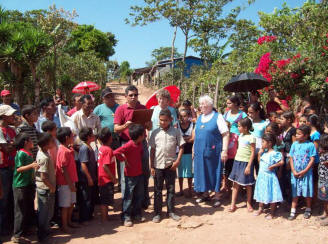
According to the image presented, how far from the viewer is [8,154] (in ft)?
12.0

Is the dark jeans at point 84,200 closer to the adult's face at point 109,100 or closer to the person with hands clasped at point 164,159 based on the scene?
the person with hands clasped at point 164,159

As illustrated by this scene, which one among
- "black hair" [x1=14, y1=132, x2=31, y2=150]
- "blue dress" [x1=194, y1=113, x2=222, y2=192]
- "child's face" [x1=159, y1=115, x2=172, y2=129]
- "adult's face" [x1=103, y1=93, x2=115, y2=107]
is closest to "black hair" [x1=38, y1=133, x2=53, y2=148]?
"black hair" [x1=14, y1=132, x2=31, y2=150]

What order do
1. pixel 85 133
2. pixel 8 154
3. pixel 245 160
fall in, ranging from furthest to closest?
pixel 245 160 → pixel 85 133 → pixel 8 154

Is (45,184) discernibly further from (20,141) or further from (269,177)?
(269,177)

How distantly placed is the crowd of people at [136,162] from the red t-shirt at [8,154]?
0.5 inches

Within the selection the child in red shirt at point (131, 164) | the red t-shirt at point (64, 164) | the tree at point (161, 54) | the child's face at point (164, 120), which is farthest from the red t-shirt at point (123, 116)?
the tree at point (161, 54)

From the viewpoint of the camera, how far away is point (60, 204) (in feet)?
12.4

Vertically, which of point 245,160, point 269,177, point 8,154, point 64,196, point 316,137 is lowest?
point 64,196

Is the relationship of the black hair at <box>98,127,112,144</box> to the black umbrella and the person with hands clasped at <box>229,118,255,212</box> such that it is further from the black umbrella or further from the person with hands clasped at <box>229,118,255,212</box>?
the black umbrella

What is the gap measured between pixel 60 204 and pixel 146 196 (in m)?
1.39

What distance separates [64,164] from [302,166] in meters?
3.17

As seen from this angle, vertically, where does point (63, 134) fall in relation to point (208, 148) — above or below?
above

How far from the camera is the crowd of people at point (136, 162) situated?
3.57 metres

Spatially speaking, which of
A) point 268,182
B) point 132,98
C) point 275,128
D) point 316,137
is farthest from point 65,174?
point 316,137
